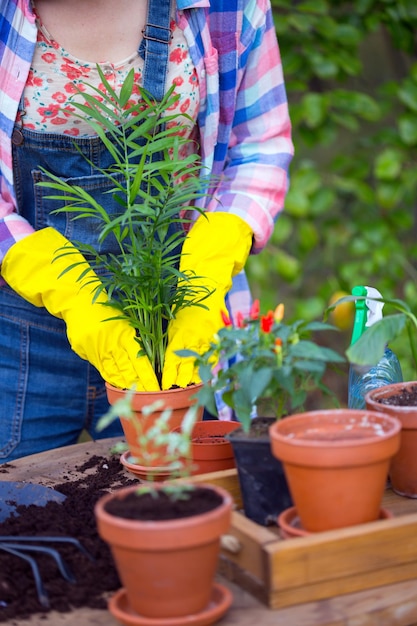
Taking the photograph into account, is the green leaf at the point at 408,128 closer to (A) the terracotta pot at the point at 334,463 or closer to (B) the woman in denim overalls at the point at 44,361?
(B) the woman in denim overalls at the point at 44,361

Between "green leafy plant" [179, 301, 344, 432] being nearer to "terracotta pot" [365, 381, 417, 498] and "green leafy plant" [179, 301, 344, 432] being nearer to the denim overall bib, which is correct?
"terracotta pot" [365, 381, 417, 498]

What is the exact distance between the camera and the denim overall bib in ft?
5.16

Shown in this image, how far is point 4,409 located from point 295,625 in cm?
96

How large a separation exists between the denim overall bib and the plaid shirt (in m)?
0.05

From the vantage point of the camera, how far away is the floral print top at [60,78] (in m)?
1.49

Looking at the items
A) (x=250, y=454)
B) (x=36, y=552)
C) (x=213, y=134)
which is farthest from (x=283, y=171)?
(x=36, y=552)

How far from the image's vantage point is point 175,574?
82 cm

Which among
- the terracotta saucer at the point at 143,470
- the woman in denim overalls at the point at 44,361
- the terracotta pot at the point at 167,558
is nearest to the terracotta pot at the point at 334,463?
the terracotta pot at the point at 167,558

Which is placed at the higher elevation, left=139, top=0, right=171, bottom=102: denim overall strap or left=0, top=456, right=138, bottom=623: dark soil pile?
left=139, top=0, right=171, bottom=102: denim overall strap

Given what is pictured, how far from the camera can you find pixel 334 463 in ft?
2.94

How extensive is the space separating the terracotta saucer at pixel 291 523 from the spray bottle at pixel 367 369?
1.30 feet

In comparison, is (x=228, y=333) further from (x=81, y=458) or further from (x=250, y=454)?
(x=81, y=458)

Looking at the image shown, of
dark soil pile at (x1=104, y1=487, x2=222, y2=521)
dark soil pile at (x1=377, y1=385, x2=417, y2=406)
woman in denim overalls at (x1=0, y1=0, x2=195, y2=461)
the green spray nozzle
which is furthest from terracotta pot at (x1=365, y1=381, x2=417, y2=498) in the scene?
woman in denim overalls at (x1=0, y1=0, x2=195, y2=461)

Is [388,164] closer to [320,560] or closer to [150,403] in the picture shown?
[150,403]
